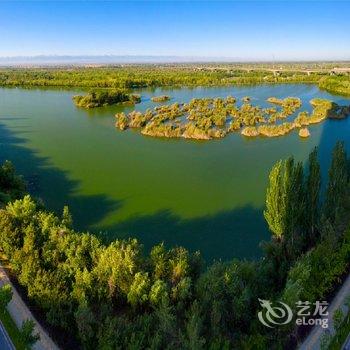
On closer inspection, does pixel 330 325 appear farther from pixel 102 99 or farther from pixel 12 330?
pixel 102 99

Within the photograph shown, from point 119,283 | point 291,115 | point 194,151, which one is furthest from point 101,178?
point 291,115

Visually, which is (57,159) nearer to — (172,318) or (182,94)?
(172,318)

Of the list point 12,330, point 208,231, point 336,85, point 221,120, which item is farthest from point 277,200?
point 336,85

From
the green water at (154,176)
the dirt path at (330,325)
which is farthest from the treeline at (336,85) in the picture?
the dirt path at (330,325)

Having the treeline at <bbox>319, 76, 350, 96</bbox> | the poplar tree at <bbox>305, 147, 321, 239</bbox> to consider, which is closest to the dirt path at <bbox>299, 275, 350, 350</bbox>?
the poplar tree at <bbox>305, 147, 321, 239</bbox>

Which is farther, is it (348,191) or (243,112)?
(243,112)

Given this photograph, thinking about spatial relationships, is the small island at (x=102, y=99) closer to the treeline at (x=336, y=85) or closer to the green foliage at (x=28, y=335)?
the treeline at (x=336, y=85)

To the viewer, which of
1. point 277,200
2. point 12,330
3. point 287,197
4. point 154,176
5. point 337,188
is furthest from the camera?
point 154,176
